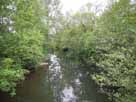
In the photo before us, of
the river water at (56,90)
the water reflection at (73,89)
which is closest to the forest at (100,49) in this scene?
the river water at (56,90)

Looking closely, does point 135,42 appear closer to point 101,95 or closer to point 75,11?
point 101,95

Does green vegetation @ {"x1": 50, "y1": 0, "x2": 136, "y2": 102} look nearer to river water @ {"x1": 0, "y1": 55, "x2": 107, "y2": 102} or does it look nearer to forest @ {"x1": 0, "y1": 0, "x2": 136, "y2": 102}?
forest @ {"x1": 0, "y1": 0, "x2": 136, "y2": 102}

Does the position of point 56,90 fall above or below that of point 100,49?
below

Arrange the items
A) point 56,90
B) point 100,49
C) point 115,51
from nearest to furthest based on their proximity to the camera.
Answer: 1. point 115,51
2. point 100,49
3. point 56,90

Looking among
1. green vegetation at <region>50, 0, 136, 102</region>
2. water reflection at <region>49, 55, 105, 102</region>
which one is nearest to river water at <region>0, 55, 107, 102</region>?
water reflection at <region>49, 55, 105, 102</region>

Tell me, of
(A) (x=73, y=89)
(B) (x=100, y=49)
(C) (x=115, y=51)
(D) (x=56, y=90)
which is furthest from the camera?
(A) (x=73, y=89)

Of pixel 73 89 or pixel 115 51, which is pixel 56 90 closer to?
pixel 73 89

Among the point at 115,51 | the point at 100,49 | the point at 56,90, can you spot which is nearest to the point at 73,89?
the point at 56,90

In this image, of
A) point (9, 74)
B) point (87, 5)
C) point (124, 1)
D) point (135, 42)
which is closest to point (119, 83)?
point (135, 42)

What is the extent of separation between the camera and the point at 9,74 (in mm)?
9133

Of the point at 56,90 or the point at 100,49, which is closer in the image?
the point at 100,49

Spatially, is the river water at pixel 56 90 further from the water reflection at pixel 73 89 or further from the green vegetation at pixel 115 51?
the green vegetation at pixel 115 51

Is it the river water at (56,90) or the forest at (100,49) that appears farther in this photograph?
the river water at (56,90)

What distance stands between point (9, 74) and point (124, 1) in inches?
323
